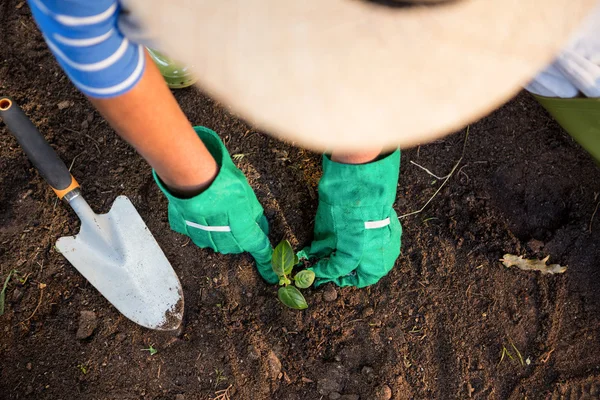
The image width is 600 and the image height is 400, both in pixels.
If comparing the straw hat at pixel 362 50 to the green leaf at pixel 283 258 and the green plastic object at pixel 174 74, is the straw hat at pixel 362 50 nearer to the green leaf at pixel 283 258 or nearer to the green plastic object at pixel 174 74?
the green leaf at pixel 283 258

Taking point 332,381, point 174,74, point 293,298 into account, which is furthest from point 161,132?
point 332,381

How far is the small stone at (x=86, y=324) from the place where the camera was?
4.08ft

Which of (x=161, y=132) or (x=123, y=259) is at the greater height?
(x=161, y=132)

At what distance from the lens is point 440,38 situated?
0.40 meters

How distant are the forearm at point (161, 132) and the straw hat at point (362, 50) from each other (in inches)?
8.5

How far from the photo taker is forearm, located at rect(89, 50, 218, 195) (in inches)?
26.2

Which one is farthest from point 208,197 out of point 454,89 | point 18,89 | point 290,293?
point 18,89

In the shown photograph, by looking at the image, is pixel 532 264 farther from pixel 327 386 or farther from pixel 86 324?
pixel 86 324

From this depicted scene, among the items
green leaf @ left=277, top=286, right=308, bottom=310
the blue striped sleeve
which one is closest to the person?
the blue striped sleeve

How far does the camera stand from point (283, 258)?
1110 millimetres

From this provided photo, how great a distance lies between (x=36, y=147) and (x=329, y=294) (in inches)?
31.1

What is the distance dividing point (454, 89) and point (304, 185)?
3.06 ft

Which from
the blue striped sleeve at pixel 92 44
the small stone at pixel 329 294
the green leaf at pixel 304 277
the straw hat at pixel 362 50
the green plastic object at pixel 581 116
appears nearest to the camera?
the straw hat at pixel 362 50

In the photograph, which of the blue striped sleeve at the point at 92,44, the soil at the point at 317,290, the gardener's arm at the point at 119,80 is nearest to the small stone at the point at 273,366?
the soil at the point at 317,290
